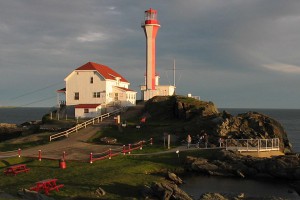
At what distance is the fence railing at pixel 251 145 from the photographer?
136 ft

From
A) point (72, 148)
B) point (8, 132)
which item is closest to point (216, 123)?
point (72, 148)

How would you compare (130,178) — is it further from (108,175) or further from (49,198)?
(49,198)

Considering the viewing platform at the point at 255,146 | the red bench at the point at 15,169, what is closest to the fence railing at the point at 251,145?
the viewing platform at the point at 255,146

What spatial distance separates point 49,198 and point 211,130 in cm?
2720

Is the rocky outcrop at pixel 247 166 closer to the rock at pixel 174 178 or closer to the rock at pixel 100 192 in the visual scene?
the rock at pixel 174 178

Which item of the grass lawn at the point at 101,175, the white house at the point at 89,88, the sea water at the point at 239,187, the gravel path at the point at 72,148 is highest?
the white house at the point at 89,88

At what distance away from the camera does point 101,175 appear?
29734mm

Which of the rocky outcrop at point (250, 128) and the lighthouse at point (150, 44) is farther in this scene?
the lighthouse at point (150, 44)

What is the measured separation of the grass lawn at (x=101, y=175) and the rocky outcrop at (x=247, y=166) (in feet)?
5.78

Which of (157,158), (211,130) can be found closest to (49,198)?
(157,158)

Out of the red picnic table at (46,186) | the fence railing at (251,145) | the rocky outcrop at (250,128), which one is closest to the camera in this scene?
the red picnic table at (46,186)

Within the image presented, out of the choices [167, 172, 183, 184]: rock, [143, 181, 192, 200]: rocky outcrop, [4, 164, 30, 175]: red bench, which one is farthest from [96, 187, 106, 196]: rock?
[167, 172, 183, 184]: rock

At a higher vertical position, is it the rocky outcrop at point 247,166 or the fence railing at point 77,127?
the fence railing at point 77,127

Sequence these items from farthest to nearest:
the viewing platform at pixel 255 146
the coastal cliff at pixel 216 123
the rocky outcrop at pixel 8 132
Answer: the rocky outcrop at pixel 8 132 → the coastal cliff at pixel 216 123 → the viewing platform at pixel 255 146
